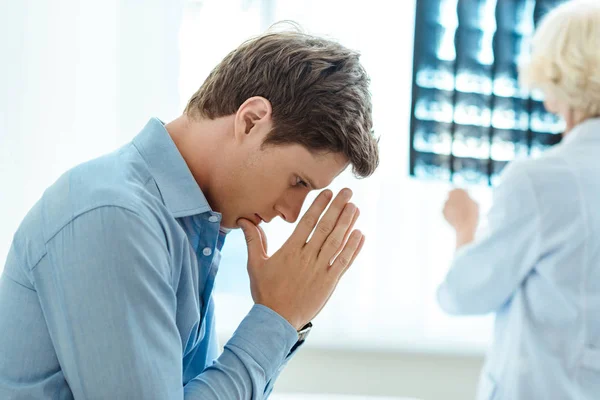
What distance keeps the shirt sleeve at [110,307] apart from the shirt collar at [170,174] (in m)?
0.10

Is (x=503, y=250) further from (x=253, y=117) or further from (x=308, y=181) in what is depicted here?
(x=253, y=117)

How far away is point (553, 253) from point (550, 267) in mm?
30

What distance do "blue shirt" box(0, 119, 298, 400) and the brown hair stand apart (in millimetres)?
122

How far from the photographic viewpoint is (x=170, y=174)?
962mm

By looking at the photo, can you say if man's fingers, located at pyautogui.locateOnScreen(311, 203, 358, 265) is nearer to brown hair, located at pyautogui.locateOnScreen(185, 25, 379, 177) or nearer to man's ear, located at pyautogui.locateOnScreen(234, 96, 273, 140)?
brown hair, located at pyautogui.locateOnScreen(185, 25, 379, 177)

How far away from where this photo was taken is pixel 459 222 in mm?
1820

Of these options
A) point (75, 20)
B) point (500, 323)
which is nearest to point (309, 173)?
point (500, 323)

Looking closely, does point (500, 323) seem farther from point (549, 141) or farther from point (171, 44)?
point (171, 44)

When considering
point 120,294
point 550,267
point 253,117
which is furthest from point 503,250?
point 120,294

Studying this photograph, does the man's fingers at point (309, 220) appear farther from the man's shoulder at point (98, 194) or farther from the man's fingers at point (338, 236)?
the man's shoulder at point (98, 194)

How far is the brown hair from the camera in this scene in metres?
0.98

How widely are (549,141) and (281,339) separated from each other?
1.89 metres

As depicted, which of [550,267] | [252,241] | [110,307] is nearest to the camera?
[110,307]

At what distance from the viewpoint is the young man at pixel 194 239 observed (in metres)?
0.80
